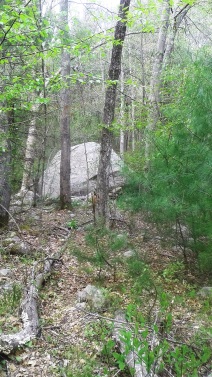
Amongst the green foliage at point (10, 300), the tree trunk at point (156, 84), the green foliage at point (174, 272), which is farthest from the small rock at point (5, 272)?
the tree trunk at point (156, 84)

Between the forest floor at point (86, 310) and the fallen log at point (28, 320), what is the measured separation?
3.5 inches

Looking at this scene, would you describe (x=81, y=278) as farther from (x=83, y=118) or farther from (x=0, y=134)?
(x=83, y=118)

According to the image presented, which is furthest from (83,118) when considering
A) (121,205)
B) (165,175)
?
(165,175)

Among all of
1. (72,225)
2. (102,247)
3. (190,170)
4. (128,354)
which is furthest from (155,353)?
(72,225)

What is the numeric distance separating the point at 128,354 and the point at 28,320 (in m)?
1.40

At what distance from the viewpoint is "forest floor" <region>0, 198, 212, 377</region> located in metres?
3.46

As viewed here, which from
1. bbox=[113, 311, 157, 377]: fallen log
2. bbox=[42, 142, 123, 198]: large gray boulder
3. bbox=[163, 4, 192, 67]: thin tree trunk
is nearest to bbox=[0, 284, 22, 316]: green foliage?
bbox=[113, 311, 157, 377]: fallen log

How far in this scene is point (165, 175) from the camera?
542cm

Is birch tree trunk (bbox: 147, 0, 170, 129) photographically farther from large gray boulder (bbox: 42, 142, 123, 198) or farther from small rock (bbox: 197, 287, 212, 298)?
small rock (bbox: 197, 287, 212, 298)

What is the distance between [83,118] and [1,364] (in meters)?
11.4

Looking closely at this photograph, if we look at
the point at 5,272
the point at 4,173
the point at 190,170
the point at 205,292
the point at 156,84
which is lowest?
the point at 205,292

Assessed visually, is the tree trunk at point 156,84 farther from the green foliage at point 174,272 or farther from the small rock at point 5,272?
the small rock at point 5,272

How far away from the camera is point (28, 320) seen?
4023 millimetres

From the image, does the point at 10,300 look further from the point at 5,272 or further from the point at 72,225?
the point at 72,225
